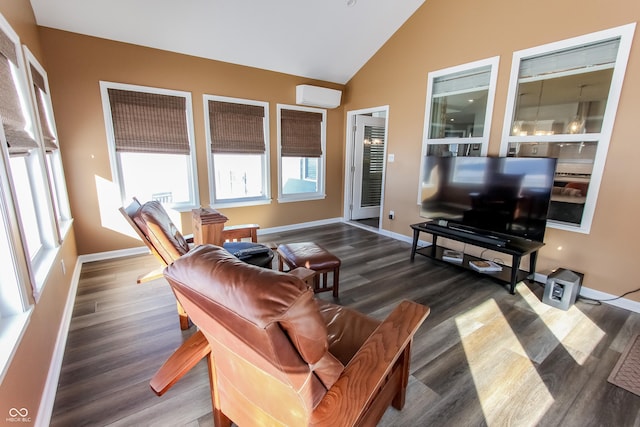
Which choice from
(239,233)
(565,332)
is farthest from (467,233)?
(239,233)

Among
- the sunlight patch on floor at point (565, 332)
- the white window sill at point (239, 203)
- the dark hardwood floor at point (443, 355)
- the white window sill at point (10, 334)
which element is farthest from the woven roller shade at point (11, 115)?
the sunlight patch on floor at point (565, 332)

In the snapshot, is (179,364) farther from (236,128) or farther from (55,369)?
(236,128)

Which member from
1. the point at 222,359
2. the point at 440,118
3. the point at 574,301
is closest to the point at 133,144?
the point at 222,359

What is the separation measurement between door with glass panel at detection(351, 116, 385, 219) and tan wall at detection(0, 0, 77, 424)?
4192mm

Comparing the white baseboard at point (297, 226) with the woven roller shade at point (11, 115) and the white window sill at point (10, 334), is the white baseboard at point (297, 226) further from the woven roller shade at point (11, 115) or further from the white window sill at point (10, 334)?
the white window sill at point (10, 334)

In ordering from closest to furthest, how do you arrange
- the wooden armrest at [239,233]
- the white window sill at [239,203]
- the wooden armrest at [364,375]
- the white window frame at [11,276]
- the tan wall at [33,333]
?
the wooden armrest at [364,375] → the tan wall at [33,333] → the white window frame at [11,276] → the wooden armrest at [239,233] → the white window sill at [239,203]

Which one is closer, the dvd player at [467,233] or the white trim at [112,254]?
the dvd player at [467,233]

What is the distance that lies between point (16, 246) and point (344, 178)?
4.59 meters

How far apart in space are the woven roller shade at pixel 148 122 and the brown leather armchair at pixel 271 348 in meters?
3.20

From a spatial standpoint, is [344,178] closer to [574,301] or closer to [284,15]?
[284,15]

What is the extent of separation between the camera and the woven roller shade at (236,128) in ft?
13.2

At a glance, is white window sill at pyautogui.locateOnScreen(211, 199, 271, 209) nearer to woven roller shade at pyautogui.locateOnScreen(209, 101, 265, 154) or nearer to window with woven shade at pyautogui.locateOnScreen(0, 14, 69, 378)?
woven roller shade at pyautogui.locateOnScreen(209, 101, 265, 154)

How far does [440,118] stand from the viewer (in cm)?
389

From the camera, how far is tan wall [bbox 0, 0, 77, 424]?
3.74 feet
